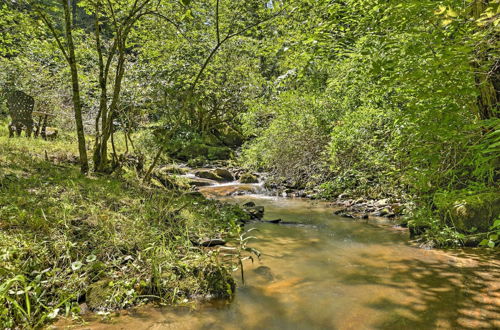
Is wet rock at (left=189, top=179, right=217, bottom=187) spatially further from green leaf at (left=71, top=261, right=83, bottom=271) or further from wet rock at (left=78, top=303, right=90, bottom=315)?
wet rock at (left=78, top=303, right=90, bottom=315)

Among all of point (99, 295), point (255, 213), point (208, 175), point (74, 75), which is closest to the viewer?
point (99, 295)

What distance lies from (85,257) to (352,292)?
3.10 m

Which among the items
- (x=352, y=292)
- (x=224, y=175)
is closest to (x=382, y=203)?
(x=352, y=292)

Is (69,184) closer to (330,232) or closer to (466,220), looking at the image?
(330,232)

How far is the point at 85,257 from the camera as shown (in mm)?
3512

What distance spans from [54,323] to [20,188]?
10.0ft

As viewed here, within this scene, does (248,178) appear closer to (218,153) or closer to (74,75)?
(218,153)

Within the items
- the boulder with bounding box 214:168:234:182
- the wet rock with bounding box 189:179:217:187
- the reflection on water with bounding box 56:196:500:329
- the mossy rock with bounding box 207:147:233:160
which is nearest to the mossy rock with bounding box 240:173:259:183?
the boulder with bounding box 214:168:234:182

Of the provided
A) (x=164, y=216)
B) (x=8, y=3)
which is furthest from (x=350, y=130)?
(x=8, y=3)

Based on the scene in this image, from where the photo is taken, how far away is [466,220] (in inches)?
199

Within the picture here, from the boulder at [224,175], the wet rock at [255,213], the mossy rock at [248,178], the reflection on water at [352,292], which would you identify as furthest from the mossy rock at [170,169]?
the reflection on water at [352,292]

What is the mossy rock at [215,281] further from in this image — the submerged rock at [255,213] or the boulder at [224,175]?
the boulder at [224,175]

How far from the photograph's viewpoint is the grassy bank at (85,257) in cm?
279

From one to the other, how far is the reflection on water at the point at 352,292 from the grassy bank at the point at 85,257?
0.30 m
